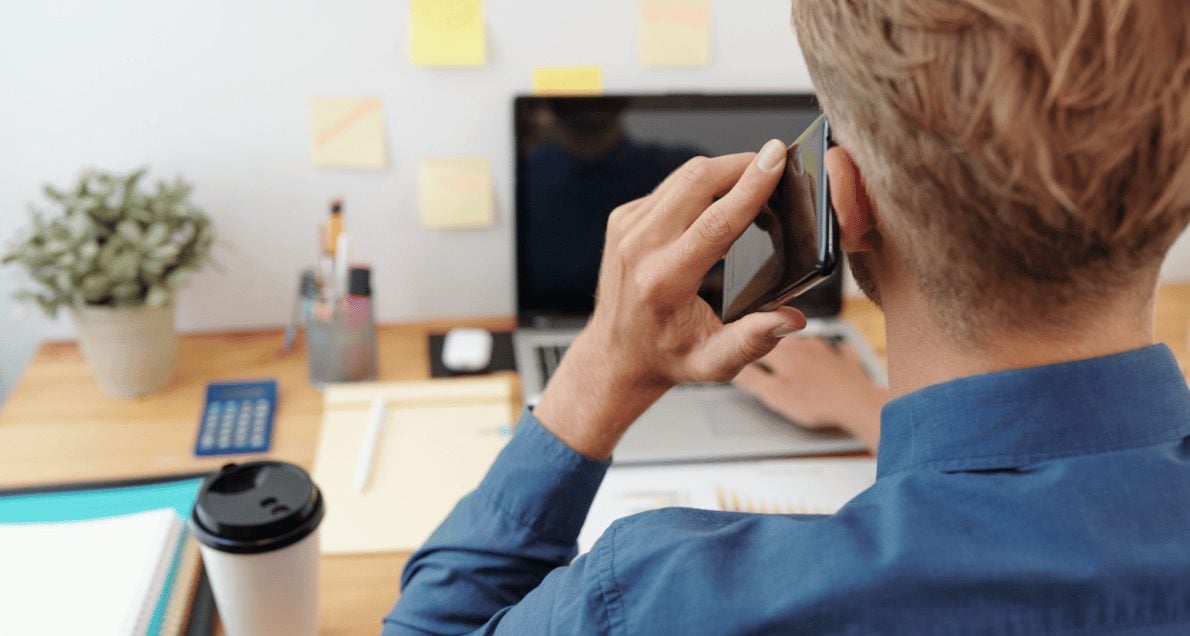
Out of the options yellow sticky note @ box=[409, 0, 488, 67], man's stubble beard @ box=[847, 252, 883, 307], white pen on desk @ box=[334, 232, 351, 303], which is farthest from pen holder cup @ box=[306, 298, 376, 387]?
man's stubble beard @ box=[847, 252, 883, 307]

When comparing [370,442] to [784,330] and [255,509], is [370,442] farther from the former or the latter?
[784,330]

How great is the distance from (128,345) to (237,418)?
0.49 feet

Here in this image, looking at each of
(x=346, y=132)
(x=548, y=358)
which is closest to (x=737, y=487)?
(x=548, y=358)

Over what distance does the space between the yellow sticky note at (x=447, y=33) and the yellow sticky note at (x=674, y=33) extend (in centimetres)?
20

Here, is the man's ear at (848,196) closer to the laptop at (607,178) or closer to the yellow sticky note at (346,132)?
the laptop at (607,178)

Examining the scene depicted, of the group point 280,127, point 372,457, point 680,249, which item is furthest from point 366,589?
point 280,127

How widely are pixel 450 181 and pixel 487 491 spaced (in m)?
0.63

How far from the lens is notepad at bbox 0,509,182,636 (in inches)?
27.6

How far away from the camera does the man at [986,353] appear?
0.42 meters

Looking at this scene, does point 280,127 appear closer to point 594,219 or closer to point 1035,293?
point 594,219

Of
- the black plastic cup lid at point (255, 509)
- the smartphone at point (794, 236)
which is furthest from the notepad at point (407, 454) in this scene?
the smartphone at point (794, 236)

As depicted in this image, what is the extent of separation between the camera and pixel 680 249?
1.99ft

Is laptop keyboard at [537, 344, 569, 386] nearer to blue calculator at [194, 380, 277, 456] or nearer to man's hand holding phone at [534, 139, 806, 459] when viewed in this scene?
blue calculator at [194, 380, 277, 456]

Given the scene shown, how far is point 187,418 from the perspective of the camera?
3.55ft
